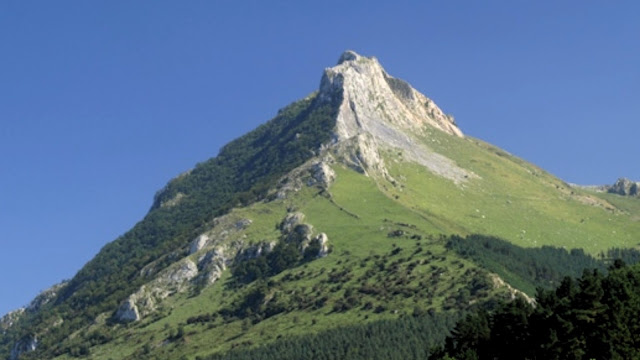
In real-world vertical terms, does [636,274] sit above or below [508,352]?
above

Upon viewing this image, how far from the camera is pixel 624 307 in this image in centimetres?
13475

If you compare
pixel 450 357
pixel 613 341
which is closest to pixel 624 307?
pixel 613 341

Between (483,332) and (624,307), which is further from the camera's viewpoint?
(483,332)

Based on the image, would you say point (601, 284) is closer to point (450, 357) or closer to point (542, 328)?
point (542, 328)

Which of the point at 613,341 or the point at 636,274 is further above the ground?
the point at 636,274

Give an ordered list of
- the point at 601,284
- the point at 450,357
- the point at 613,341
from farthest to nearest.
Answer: the point at 450,357 → the point at 601,284 → the point at 613,341

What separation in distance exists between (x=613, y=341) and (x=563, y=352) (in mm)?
7417

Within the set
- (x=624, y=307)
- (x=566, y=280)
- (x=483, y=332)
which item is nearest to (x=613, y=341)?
(x=624, y=307)

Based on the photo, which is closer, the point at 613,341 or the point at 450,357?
the point at 613,341

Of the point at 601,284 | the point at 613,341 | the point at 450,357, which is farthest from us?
the point at 450,357

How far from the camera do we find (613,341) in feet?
429

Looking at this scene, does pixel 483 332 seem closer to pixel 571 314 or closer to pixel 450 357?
pixel 450 357

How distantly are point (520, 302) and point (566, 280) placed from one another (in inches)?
345

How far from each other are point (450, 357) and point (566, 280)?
911 inches
